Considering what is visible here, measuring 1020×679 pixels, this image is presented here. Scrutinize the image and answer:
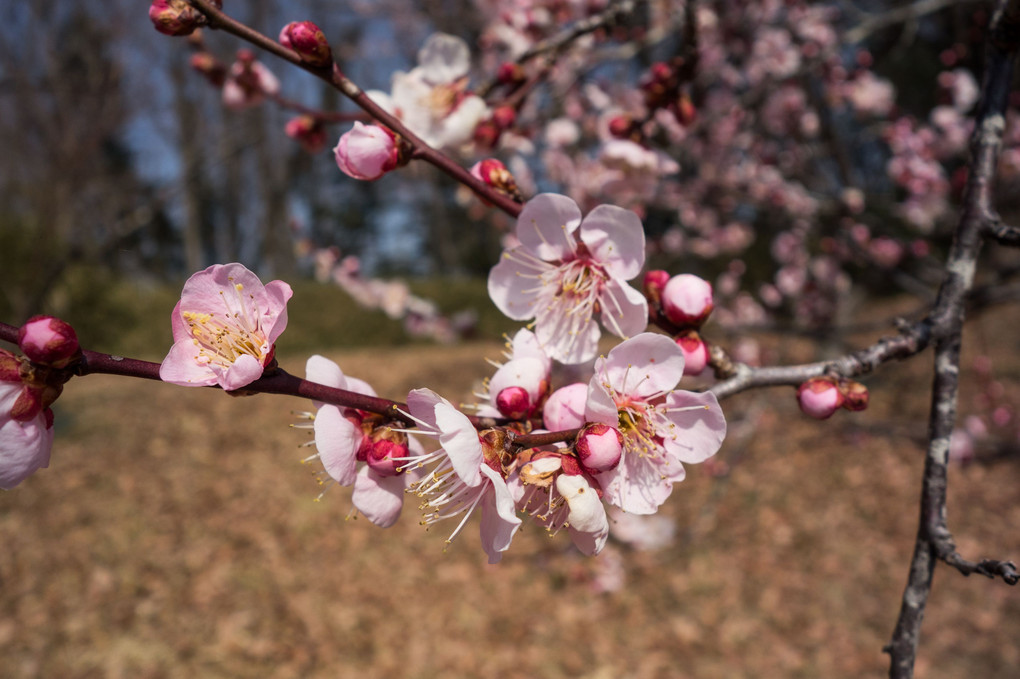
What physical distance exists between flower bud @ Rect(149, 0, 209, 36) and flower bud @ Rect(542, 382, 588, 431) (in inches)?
Answer: 27.3

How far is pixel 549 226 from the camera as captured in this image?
32.4 inches

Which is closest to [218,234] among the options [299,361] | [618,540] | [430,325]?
[299,361]

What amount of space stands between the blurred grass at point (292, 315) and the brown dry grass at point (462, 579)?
2.16 metres

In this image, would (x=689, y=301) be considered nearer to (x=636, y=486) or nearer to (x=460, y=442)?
(x=636, y=486)

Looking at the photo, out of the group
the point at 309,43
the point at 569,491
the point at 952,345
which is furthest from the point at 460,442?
the point at 952,345

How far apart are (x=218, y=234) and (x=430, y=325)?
704 inches

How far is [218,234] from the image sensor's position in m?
19.2

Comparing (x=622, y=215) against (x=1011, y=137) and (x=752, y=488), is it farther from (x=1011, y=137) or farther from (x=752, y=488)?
(x=752, y=488)

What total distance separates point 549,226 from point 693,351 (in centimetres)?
27

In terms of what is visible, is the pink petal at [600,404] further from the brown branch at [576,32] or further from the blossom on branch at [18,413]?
the brown branch at [576,32]

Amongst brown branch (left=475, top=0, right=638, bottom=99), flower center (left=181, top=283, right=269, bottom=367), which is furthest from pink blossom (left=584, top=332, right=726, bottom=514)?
brown branch (left=475, top=0, right=638, bottom=99)

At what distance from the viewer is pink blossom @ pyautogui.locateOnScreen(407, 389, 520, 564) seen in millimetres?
597

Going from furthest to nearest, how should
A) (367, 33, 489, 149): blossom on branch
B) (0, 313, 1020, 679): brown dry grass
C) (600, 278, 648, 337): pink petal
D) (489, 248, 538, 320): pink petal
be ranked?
(0, 313, 1020, 679): brown dry grass → (367, 33, 489, 149): blossom on branch → (489, 248, 538, 320): pink petal → (600, 278, 648, 337): pink petal

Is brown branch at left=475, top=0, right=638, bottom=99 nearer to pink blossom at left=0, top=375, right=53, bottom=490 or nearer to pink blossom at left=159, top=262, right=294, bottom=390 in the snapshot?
pink blossom at left=159, top=262, right=294, bottom=390
